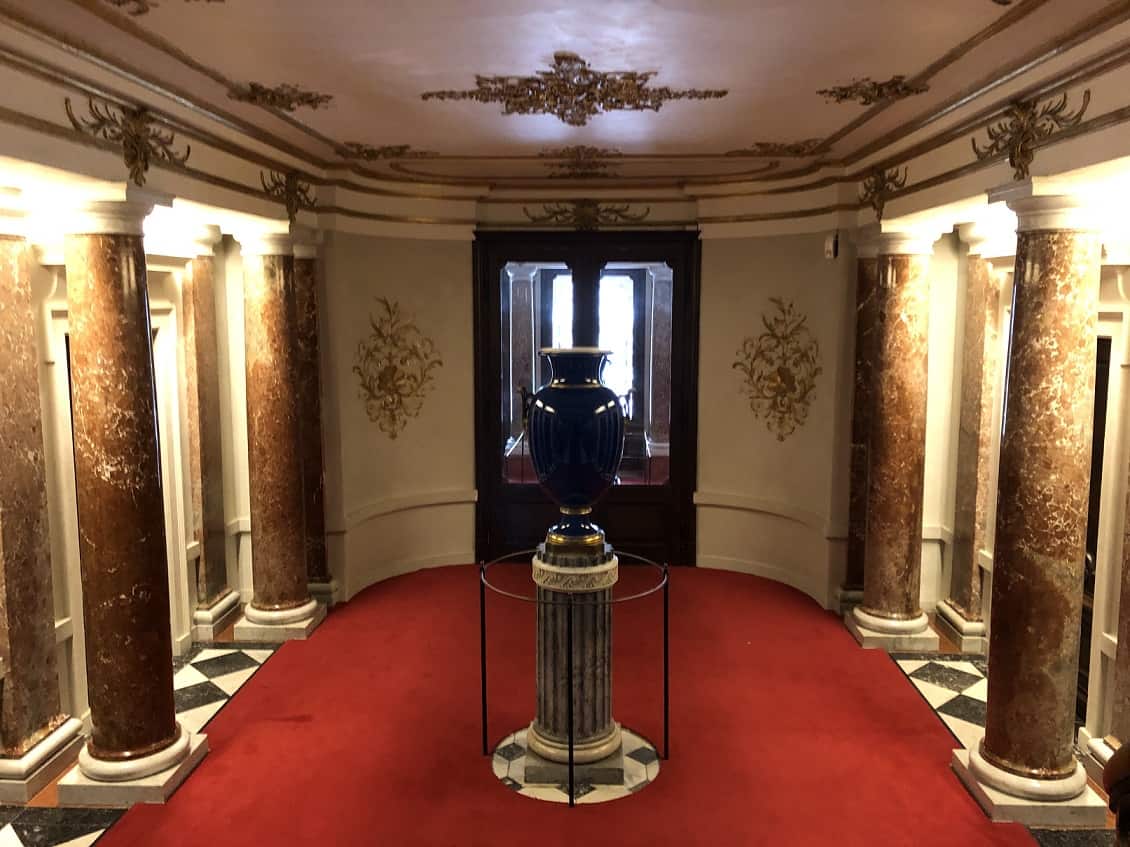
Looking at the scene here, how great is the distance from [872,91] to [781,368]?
314 cm

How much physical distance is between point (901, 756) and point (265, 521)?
160 inches

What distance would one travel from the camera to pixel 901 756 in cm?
454

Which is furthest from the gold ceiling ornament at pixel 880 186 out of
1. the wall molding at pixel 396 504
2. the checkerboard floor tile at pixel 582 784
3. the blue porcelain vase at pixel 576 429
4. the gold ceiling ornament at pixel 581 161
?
the wall molding at pixel 396 504

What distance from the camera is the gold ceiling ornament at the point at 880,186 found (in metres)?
5.50

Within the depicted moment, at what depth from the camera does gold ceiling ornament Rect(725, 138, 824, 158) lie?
5.69 m

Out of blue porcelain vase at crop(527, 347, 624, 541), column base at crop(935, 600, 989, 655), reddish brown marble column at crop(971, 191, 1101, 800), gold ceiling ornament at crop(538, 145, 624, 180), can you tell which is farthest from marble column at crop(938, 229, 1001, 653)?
blue porcelain vase at crop(527, 347, 624, 541)

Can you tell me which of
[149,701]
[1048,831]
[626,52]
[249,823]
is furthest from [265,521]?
[1048,831]

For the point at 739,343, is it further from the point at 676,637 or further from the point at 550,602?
the point at 550,602

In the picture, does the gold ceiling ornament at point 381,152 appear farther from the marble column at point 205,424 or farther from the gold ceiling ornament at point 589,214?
the gold ceiling ornament at point 589,214

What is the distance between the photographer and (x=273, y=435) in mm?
5980

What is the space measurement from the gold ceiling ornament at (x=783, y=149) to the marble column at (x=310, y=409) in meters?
2.99

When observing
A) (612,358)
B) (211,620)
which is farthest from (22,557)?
(612,358)

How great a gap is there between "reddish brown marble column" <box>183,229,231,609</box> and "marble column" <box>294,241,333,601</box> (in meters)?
0.56

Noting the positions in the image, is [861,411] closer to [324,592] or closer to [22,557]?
[324,592]
